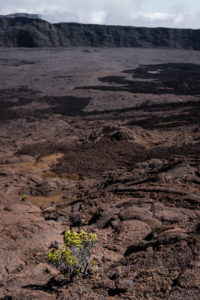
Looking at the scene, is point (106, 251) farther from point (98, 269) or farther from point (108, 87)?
point (108, 87)

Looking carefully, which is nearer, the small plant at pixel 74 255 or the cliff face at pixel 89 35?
the small plant at pixel 74 255

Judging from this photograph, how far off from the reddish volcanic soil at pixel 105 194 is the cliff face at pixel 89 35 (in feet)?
182

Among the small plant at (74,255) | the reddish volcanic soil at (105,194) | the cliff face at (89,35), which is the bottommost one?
the reddish volcanic soil at (105,194)

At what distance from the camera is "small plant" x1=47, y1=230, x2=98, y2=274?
4.08 m

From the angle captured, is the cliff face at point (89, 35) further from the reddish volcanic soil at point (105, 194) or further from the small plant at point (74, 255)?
the small plant at point (74, 255)

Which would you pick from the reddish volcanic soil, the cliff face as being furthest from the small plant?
the cliff face

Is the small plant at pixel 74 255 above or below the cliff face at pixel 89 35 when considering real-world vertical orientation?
below

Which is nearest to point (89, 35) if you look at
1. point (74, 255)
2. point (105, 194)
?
point (105, 194)

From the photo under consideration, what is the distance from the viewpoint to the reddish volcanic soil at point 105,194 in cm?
409

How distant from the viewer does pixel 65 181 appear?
1037 centimetres

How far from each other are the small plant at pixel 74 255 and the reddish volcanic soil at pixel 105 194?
0.47 ft

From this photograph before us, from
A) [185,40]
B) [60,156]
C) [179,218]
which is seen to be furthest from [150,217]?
[185,40]

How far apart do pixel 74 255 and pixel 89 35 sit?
282ft

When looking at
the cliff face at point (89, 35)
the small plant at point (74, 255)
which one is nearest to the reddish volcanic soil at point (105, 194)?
the small plant at point (74, 255)
